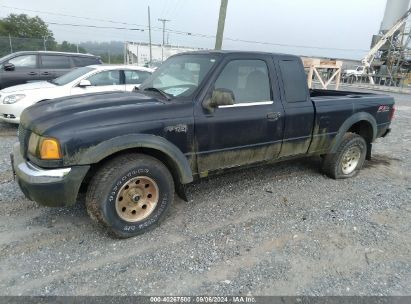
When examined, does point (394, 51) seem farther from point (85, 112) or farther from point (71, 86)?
point (85, 112)

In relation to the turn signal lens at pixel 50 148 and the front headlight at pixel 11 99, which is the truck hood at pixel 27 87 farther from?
the turn signal lens at pixel 50 148

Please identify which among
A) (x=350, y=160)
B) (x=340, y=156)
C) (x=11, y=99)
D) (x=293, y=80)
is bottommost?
(x=350, y=160)

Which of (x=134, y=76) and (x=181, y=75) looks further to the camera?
(x=134, y=76)

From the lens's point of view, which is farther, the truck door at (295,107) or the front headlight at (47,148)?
the truck door at (295,107)

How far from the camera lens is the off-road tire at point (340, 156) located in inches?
198

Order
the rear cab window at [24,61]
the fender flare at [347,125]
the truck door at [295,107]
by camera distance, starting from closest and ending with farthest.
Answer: the truck door at [295,107]
the fender flare at [347,125]
the rear cab window at [24,61]

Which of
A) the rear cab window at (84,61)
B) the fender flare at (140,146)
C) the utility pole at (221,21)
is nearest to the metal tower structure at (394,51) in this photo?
the utility pole at (221,21)

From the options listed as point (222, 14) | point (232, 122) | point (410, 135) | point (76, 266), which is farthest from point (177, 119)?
point (222, 14)

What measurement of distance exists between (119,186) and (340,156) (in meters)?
3.50

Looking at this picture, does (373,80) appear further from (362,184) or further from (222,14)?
(362,184)

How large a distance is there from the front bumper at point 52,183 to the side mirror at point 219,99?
1.40 metres

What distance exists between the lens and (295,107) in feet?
14.0

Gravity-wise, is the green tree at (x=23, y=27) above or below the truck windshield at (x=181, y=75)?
above

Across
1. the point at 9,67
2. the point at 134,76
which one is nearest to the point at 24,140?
the point at 134,76
